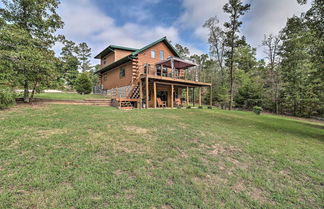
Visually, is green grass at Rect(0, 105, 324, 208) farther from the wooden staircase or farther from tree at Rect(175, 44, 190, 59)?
tree at Rect(175, 44, 190, 59)

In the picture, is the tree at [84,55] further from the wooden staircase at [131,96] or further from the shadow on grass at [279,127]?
the shadow on grass at [279,127]

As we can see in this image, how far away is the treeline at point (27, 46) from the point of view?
6.83 m

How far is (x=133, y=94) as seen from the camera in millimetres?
13586

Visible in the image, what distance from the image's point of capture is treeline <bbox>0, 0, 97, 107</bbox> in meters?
6.83

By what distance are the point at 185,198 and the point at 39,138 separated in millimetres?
4316

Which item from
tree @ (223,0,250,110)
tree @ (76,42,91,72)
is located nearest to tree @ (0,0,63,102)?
tree @ (223,0,250,110)

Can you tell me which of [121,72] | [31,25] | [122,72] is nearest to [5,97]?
[31,25]

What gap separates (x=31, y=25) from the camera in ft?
29.5

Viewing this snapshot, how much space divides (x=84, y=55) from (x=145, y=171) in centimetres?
4749

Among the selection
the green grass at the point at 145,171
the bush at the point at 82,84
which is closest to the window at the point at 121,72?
the bush at the point at 82,84

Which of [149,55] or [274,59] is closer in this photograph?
[149,55]

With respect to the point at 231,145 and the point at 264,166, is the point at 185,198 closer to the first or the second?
the point at 264,166

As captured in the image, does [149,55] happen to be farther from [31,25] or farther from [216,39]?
[216,39]

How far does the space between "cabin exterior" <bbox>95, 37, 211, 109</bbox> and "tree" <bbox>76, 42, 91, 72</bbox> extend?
2660cm
